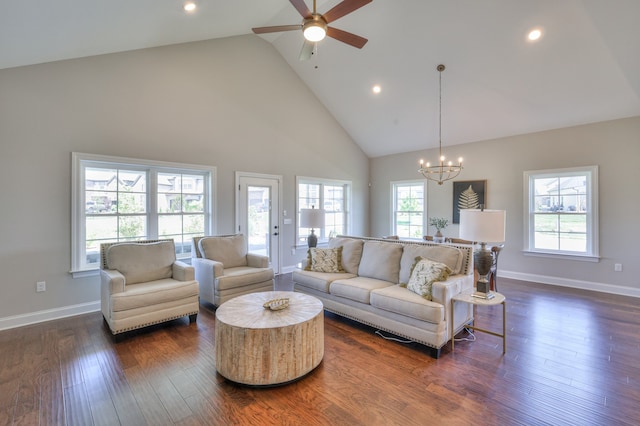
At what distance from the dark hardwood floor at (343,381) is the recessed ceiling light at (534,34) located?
3.56m

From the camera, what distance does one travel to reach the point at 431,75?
5012mm

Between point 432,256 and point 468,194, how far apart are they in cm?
345

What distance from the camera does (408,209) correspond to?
23.9ft

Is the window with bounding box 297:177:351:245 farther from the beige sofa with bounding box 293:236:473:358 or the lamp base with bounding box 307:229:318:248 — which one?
the beige sofa with bounding box 293:236:473:358

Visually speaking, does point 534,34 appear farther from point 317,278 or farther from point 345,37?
point 317,278

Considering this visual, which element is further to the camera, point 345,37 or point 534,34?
point 534,34

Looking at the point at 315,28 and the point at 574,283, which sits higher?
the point at 315,28

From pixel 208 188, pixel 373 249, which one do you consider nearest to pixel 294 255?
pixel 208 188

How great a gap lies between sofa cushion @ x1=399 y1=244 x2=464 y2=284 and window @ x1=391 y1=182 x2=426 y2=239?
142 inches

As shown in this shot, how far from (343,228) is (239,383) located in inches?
209

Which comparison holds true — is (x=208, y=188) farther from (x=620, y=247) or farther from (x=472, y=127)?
(x=620, y=247)

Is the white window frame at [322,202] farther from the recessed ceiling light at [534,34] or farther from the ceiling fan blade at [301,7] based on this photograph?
the recessed ceiling light at [534,34]

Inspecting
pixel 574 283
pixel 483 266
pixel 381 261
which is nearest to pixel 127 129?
pixel 381 261

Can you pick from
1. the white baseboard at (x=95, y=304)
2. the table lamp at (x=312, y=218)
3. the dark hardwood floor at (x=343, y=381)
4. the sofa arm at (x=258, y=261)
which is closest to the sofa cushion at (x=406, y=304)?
the dark hardwood floor at (x=343, y=381)
